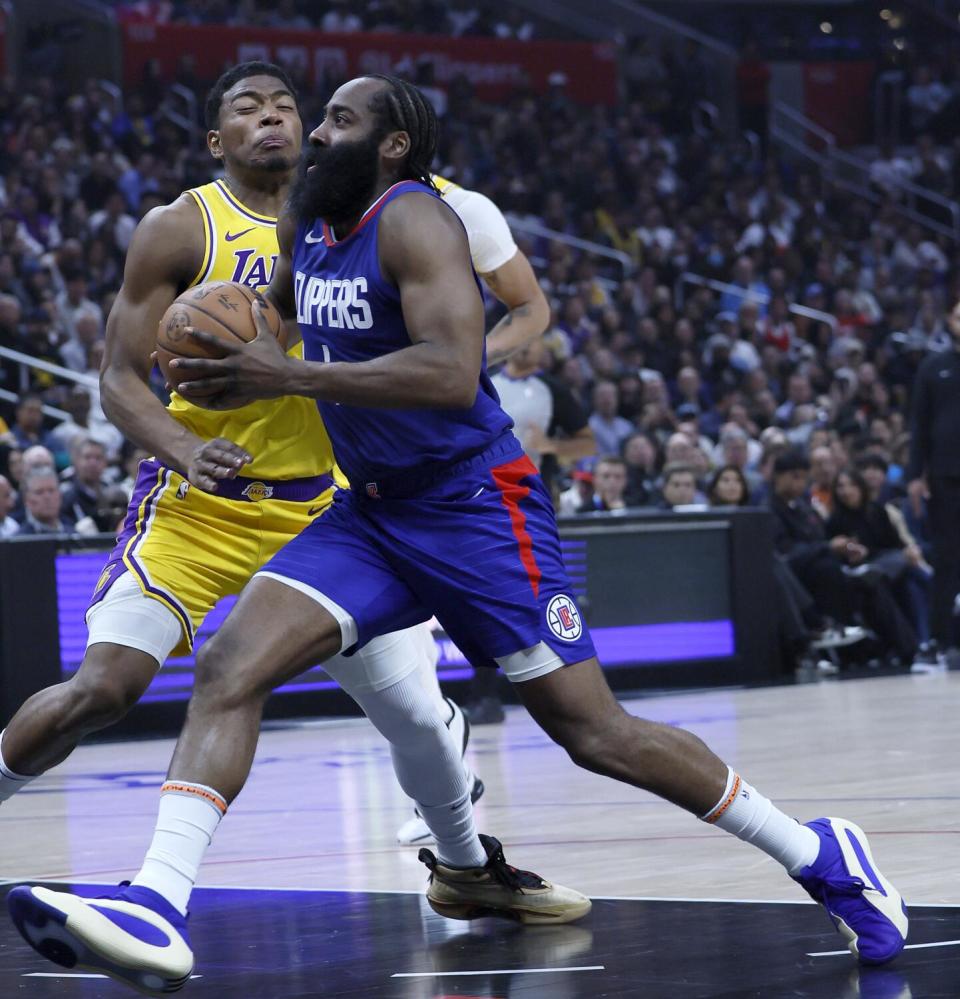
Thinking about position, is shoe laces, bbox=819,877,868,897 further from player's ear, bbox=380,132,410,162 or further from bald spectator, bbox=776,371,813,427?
bald spectator, bbox=776,371,813,427

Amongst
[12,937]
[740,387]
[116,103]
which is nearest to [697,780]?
[12,937]

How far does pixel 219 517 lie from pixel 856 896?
1.79m

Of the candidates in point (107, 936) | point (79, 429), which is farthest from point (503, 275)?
point (79, 429)

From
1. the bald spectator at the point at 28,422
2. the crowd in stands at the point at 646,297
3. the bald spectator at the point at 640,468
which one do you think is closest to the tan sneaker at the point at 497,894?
the crowd in stands at the point at 646,297

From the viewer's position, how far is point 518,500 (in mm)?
4148

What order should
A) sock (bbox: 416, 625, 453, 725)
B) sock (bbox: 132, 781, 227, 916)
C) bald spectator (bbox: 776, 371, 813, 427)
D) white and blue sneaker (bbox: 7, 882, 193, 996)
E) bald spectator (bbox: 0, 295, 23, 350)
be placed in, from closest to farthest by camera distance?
white and blue sneaker (bbox: 7, 882, 193, 996)
sock (bbox: 132, 781, 227, 916)
sock (bbox: 416, 625, 453, 725)
bald spectator (bbox: 0, 295, 23, 350)
bald spectator (bbox: 776, 371, 813, 427)

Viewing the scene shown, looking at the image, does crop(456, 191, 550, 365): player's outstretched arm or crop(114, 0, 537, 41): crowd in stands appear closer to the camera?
crop(456, 191, 550, 365): player's outstretched arm

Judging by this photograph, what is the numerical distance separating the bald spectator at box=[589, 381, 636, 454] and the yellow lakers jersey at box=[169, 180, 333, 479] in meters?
10.2

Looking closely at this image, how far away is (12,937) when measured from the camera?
4543mm

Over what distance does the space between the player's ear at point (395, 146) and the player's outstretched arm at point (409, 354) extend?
0.16 metres

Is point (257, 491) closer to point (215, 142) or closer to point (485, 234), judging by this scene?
point (215, 142)

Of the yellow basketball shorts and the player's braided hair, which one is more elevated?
the player's braided hair

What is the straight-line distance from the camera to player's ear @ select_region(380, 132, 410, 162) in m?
4.14

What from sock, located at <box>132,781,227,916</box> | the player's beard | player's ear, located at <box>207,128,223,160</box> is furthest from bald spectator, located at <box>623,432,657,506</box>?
sock, located at <box>132,781,227,916</box>
